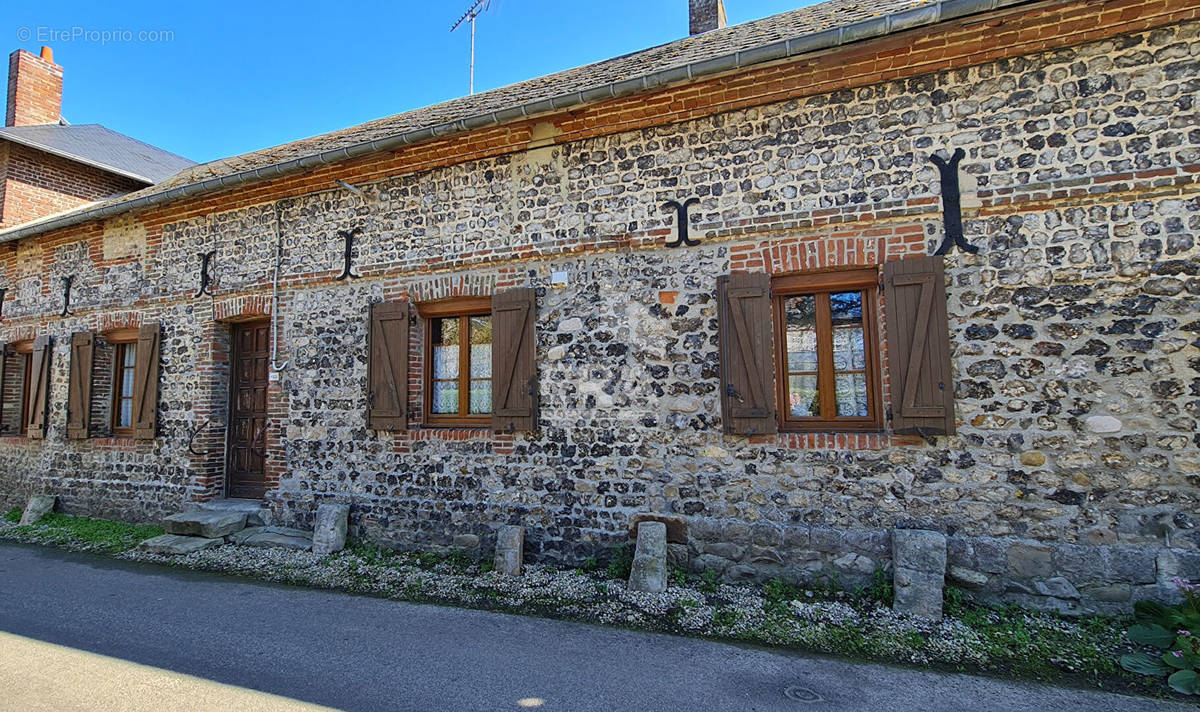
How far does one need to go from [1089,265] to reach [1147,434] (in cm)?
123

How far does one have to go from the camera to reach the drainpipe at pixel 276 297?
679 centimetres

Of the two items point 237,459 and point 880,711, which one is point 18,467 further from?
point 880,711

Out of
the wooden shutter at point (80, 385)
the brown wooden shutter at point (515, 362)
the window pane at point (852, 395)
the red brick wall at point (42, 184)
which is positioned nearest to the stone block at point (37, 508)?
the wooden shutter at point (80, 385)

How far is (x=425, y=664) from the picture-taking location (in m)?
3.62

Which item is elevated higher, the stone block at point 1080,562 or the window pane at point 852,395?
the window pane at point 852,395

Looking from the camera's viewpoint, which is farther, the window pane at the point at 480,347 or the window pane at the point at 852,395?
the window pane at the point at 480,347

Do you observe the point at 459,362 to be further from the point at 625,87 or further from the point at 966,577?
the point at 966,577

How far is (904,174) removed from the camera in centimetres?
466

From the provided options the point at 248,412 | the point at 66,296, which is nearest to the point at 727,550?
the point at 248,412

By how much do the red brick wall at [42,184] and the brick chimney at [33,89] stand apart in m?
1.87

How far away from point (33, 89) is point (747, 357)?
15.4 metres

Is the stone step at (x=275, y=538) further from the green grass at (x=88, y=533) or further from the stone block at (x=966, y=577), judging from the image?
the stone block at (x=966, y=577)

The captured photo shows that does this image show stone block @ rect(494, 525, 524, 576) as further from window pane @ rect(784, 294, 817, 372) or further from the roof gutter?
the roof gutter

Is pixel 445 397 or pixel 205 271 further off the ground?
pixel 205 271
